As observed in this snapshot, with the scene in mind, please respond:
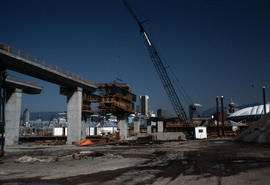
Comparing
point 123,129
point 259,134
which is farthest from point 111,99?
point 259,134

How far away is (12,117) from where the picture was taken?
49156mm

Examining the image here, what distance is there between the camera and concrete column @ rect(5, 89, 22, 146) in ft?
159

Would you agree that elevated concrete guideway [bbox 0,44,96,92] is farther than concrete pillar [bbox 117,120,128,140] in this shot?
No

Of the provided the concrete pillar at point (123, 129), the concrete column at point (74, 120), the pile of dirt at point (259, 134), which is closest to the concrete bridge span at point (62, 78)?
the concrete column at point (74, 120)

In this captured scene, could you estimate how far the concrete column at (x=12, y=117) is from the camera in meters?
48.6

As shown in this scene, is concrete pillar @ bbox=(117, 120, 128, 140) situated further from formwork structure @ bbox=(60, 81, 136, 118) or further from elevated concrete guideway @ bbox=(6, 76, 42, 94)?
elevated concrete guideway @ bbox=(6, 76, 42, 94)

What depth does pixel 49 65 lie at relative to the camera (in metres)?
40.9

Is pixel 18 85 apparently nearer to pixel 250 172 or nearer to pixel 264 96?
pixel 250 172

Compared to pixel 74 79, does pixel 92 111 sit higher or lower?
lower

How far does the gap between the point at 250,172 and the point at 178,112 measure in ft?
214

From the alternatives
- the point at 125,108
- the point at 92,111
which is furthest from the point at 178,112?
the point at 92,111

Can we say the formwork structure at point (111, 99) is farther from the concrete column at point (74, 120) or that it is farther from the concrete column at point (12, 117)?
the concrete column at point (12, 117)

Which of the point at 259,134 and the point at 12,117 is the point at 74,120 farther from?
the point at 259,134

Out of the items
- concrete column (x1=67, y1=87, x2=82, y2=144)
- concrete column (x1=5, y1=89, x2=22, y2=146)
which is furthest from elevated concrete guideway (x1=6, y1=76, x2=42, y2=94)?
concrete column (x1=67, y1=87, x2=82, y2=144)
